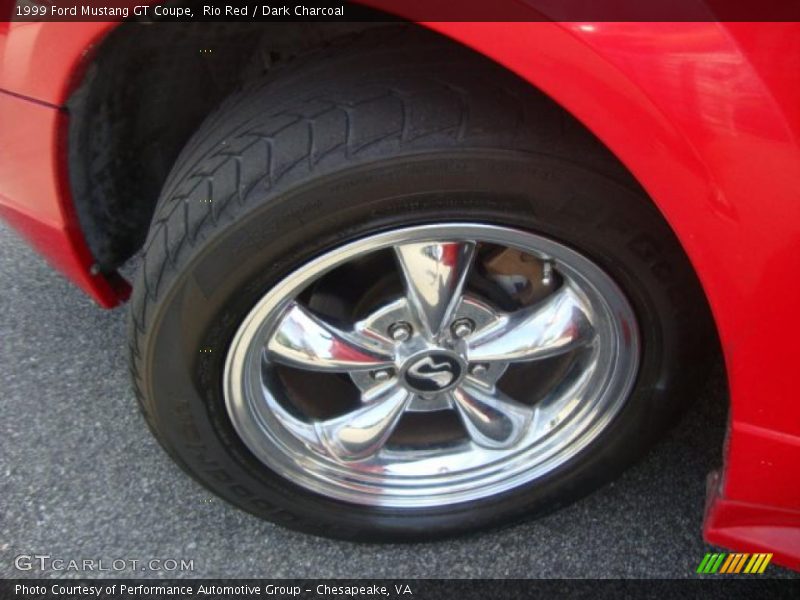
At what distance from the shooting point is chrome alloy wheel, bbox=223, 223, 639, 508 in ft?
4.37

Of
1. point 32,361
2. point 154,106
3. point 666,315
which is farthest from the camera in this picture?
point 32,361

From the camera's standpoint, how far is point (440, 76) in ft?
3.86

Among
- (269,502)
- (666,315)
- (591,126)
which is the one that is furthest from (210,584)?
(591,126)

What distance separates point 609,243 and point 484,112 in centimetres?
27

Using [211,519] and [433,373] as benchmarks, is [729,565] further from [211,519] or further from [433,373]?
[211,519]

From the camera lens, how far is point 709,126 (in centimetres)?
95

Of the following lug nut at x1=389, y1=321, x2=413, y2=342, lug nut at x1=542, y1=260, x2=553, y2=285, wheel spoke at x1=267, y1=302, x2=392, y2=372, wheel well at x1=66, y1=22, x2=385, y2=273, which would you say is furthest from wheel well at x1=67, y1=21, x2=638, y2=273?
lug nut at x1=389, y1=321, x2=413, y2=342

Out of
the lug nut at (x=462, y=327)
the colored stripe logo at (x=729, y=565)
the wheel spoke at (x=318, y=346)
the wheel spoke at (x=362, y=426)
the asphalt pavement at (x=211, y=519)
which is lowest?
the asphalt pavement at (x=211, y=519)

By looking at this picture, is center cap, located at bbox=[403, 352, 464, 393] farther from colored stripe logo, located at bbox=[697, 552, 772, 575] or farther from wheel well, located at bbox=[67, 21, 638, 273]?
colored stripe logo, located at bbox=[697, 552, 772, 575]

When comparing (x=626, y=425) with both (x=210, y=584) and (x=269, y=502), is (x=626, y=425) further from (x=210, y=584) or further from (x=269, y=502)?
(x=210, y=584)

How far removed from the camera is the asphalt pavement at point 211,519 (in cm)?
165

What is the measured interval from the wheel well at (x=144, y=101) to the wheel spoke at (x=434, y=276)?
37 cm

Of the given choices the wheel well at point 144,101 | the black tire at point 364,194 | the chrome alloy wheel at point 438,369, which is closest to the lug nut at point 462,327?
the chrome alloy wheel at point 438,369

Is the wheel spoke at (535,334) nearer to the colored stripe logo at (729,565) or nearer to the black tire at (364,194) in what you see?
the black tire at (364,194)
